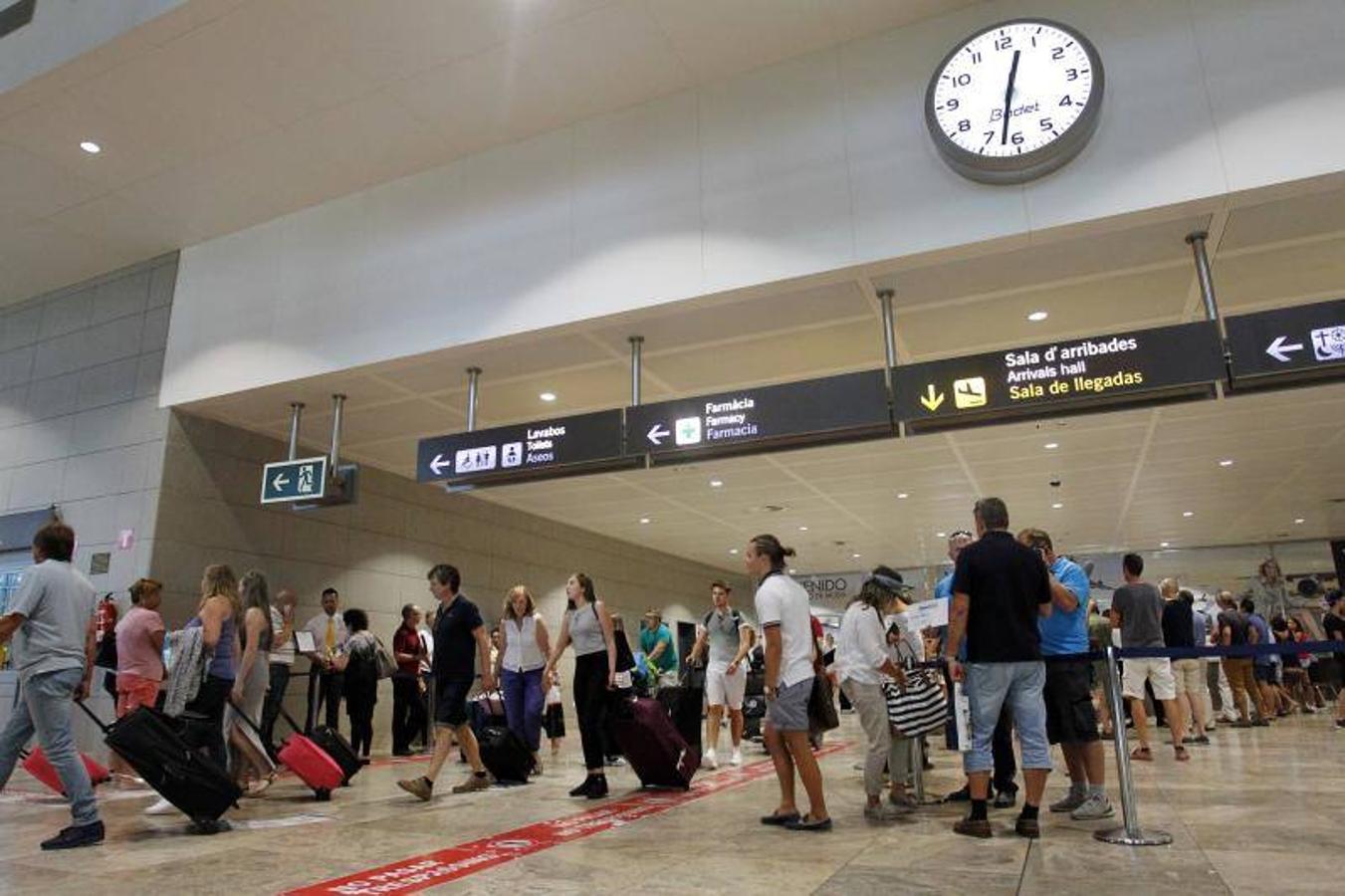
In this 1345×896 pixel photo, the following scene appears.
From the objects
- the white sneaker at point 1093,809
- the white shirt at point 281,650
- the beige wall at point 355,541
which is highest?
the beige wall at point 355,541

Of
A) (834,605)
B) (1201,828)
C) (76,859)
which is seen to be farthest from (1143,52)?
(834,605)

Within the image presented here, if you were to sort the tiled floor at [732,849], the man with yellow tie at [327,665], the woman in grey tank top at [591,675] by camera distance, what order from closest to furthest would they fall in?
the tiled floor at [732,849] < the woman in grey tank top at [591,675] < the man with yellow tie at [327,665]

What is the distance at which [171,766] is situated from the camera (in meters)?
4.38

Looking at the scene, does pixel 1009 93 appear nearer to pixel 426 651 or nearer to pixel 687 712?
pixel 687 712

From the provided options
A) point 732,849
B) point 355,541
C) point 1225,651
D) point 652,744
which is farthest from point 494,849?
point 355,541

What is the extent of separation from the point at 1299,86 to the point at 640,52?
4148 millimetres

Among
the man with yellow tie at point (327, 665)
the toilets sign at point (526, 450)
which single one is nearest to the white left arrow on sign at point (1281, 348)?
the toilets sign at point (526, 450)

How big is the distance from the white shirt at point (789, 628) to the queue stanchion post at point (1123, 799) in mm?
1423

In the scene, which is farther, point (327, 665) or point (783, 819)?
point (327, 665)

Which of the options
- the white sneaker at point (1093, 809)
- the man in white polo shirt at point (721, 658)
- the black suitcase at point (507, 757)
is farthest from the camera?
the man in white polo shirt at point (721, 658)

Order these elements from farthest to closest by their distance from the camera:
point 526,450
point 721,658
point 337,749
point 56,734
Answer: point 721,658 < point 526,450 < point 337,749 < point 56,734

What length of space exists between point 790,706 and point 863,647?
790 mm

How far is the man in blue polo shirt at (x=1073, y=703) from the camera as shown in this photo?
4.38m

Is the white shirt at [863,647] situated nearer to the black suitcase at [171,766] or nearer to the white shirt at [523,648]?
the white shirt at [523,648]
